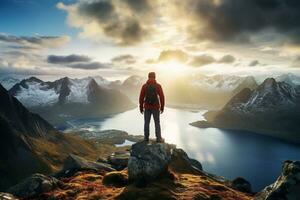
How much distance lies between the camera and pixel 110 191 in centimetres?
3747

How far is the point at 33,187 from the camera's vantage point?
40.2 meters

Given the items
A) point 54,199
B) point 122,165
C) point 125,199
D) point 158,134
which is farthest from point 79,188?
point 122,165

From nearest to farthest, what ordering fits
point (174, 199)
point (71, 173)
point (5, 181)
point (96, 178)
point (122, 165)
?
point (174, 199) → point (96, 178) → point (71, 173) → point (122, 165) → point (5, 181)

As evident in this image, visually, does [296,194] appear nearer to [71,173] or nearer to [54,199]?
[54,199]

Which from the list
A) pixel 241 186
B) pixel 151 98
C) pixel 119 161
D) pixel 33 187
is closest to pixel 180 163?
pixel 119 161

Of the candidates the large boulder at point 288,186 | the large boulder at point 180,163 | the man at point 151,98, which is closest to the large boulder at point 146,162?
the man at point 151,98

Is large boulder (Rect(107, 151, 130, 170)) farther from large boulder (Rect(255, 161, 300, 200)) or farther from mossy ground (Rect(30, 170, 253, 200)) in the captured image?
large boulder (Rect(255, 161, 300, 200))

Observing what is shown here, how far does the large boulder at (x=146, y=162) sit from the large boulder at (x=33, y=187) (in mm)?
11444

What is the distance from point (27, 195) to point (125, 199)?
1339 cm

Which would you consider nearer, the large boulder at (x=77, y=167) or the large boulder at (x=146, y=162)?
the large boulder at (x=146, y=162)

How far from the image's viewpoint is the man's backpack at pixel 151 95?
39447mm

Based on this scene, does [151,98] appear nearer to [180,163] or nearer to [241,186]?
[180,163]

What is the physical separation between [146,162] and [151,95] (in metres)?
8.17

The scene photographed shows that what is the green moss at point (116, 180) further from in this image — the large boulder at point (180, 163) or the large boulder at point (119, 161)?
the large boulder at point (180, 163)
